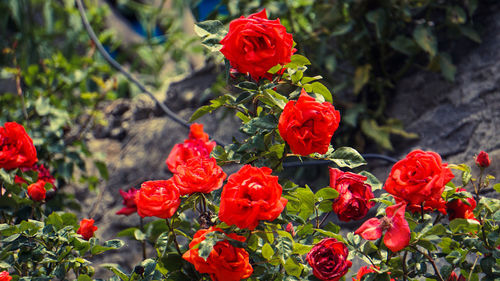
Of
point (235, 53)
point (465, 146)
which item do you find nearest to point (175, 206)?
point (235, 53)

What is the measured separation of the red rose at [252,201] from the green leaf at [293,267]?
0.15 m

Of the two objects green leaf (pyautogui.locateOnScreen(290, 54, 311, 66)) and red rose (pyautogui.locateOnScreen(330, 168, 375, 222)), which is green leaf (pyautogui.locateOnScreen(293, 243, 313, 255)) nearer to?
red rose (pyautogui.locateOnScreen(330, 168, 375, 222))

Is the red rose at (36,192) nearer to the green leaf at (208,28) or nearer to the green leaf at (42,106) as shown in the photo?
the green leaf at (208,28)

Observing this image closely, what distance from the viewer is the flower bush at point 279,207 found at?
0.82 metres

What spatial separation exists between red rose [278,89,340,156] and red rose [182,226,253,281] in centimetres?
20

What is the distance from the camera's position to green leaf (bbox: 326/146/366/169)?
92cm

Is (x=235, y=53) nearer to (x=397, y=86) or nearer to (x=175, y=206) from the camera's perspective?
(x=175, y=206)

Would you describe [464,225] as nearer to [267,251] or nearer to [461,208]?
[461,208]

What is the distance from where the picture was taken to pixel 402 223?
85cm

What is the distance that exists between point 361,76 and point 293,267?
1365 millimetres

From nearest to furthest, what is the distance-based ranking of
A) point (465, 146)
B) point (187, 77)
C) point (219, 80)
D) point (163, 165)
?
point (465, 146)
point (163, 165)
point (219, 80)
point (187, 77)

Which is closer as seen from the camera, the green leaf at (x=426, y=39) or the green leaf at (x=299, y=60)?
the green leaf at (x=299, y=60)

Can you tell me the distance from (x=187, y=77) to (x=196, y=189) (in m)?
1.96

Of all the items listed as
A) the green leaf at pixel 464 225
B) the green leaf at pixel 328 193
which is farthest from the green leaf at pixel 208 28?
the green leaf at pixel 464 225
